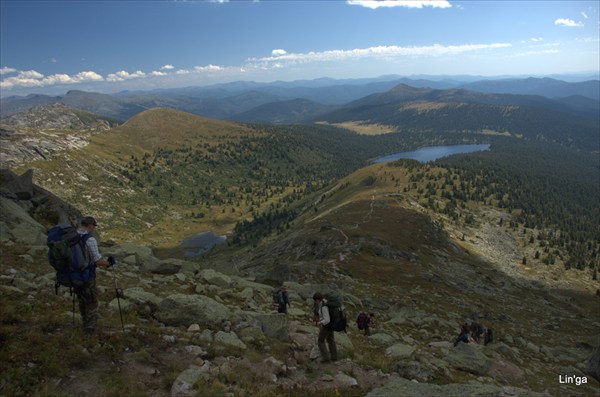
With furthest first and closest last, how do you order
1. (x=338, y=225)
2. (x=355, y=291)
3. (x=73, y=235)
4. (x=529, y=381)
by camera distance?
(x=338, y=225) < (x=355, y=291) < (x=529, y=381) < (x=73, y=235)

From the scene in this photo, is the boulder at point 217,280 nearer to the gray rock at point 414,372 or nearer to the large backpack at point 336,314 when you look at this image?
the large backpack at point 336,314

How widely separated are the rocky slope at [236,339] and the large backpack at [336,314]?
5.56 feet

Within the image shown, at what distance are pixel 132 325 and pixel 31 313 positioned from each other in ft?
11.9

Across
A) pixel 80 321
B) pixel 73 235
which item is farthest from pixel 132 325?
pixel 73 235

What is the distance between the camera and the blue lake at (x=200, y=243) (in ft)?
538

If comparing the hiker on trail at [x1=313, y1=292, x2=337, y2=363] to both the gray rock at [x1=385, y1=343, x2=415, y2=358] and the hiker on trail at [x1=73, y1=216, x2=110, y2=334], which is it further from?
the hiker on trail at [x1=73, y1=216, x2=110, y2=334]

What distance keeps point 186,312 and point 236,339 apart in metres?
2.95

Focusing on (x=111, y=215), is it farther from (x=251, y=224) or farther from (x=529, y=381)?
(x=529, y=381)

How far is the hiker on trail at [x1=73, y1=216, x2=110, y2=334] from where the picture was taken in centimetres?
1229

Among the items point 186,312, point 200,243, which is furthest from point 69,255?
point 200,243

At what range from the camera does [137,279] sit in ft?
77.4

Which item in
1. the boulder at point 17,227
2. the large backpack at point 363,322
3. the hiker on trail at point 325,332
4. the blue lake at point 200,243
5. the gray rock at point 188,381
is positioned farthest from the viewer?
the blue lake at point 200,243

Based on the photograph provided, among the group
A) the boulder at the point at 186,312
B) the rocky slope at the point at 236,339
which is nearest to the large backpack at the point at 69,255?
the rocky slope at the point at 236,339

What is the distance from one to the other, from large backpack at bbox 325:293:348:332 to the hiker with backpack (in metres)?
8.27
